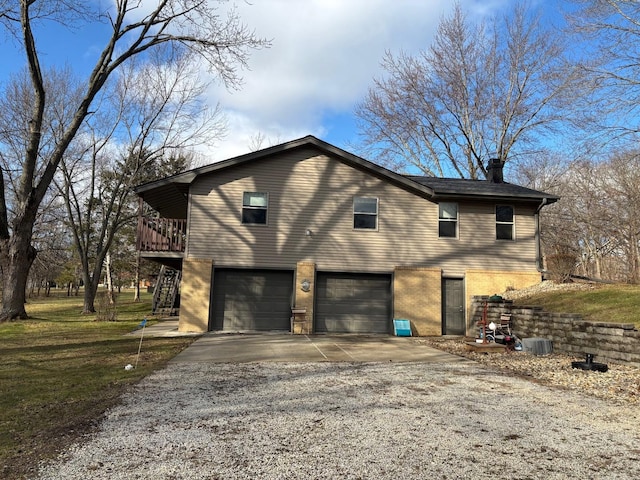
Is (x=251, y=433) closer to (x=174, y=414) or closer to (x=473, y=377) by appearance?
(x=174, y=414)

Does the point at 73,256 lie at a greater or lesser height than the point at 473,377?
greater

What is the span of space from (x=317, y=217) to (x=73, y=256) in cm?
3642

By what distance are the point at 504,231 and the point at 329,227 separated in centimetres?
614

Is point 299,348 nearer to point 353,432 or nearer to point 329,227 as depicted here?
point 329,227

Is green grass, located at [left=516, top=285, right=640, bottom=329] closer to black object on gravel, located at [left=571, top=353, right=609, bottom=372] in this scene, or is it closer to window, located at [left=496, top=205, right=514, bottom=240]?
black object on gravel, located at [left=571, top=353, right=609, bottom=372]

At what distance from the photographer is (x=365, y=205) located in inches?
562

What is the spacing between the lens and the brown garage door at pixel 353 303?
45.2 ft

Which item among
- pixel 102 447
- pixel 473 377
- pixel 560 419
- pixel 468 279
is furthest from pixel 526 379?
pixel 468 279

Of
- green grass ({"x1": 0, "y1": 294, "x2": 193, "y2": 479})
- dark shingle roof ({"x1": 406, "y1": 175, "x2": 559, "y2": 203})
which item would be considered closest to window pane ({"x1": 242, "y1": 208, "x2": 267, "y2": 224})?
green grass ({"x1": 0, "y1": 294, "x2": 193, "y2": 479})

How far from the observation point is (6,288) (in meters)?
14.5

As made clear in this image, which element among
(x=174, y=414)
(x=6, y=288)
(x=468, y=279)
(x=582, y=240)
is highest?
(x=582, y=240)

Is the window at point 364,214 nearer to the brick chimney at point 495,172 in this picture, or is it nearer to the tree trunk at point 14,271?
the brick chimney at point 495,172

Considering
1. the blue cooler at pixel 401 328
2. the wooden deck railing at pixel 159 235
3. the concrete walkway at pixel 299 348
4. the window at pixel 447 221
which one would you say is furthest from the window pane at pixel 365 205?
the wooden deck railing at pixel 159 235

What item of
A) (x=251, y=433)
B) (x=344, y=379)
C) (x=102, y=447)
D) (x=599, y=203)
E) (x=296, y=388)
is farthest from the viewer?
(x=599, y=203)
